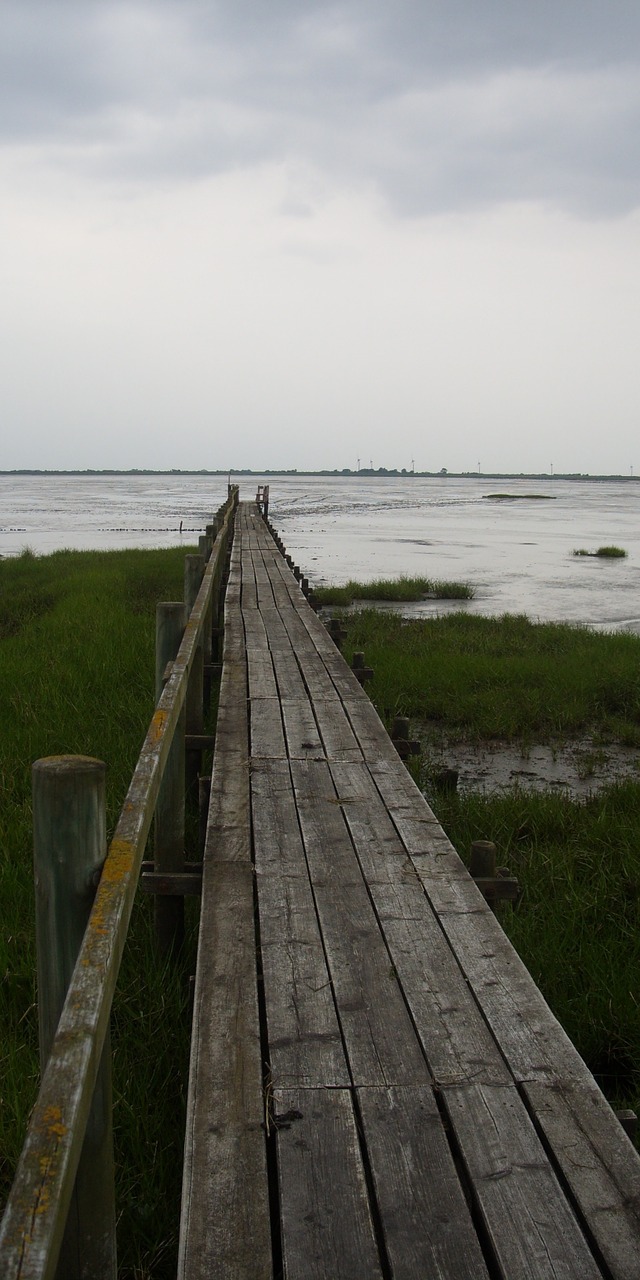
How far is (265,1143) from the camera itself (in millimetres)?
1952

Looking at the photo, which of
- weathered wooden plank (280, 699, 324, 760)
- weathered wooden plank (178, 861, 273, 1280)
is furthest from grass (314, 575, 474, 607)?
weathered wooden plank (178, 861, 273, 1280)

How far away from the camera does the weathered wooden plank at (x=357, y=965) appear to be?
88.4 inches

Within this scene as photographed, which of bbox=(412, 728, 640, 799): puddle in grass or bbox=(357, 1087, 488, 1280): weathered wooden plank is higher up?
Answer: bbox=(357, 1087, 488, 1280): weathered wooden plank

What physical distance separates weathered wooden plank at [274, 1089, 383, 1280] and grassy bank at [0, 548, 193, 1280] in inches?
28.0

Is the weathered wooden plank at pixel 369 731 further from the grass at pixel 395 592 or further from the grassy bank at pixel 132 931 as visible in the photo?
the grass at pixel 395 592

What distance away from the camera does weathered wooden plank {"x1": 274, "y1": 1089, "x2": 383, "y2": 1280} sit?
1674 mm

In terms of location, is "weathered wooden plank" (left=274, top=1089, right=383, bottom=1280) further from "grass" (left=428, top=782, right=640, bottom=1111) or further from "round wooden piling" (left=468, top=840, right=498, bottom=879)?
"grass" (left=428, top=782, right=640, bottom=1111)

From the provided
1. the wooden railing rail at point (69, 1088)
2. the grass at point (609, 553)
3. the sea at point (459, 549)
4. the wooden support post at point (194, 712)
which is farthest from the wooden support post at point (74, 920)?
the grass at point (609, 553)

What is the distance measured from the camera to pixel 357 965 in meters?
2.67

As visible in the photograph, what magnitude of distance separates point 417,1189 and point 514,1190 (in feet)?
0.62

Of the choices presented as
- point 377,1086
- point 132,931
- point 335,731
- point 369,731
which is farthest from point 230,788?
point 377,1086

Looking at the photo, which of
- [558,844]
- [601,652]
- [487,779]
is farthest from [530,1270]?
[601,652]

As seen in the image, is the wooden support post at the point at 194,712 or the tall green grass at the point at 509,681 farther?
the tall green grass at the point at 509,681

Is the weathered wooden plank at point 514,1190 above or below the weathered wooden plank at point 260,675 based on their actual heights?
above
